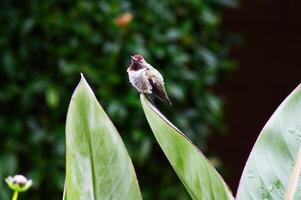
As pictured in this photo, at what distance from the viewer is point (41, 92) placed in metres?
2.81

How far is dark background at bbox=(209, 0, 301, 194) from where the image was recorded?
15.6 feet

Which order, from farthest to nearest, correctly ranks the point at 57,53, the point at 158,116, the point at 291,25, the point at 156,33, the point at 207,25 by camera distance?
the point at 291,25 → the point at 207,25 → the point at 156,33 → the point at 57,53 → the point at 158,116

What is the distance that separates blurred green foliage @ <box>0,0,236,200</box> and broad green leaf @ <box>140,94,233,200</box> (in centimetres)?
186

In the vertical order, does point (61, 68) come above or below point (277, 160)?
below

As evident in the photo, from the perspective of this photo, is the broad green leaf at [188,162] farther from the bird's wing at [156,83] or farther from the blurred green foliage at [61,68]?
the blurred green foliage at [61,68]

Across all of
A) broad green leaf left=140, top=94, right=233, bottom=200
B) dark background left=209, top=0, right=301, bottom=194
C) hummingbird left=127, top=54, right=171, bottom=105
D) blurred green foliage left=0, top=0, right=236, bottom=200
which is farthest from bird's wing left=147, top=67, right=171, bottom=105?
dark background left=209, top=0, right=301, bottom=194

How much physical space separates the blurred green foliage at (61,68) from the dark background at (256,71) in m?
1.79

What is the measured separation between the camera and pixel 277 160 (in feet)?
3.39

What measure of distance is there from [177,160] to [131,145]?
6.53ft

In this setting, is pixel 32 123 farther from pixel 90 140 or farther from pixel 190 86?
pixel 90 140

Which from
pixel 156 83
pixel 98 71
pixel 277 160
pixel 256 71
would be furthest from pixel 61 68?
pixel 256 71

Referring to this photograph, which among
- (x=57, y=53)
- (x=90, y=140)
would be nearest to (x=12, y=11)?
(x=57, y=53)

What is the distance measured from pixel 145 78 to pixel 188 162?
0.22 m

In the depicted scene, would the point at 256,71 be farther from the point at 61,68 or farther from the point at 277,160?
the point at 277,160
